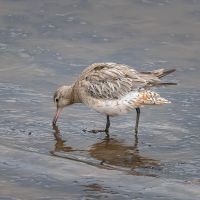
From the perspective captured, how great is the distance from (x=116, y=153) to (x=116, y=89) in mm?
1275

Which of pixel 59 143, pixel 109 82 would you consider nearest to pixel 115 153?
pixel 59 143

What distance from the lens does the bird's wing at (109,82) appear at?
11.8m

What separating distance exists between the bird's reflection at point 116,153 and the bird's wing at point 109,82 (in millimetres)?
744

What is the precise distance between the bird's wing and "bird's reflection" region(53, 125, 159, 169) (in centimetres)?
74

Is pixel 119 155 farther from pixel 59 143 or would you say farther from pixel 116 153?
pixel 59 143

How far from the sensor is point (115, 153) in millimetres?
10953

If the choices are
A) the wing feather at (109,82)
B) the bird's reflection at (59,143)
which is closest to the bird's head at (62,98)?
the wing feather at (109,82)

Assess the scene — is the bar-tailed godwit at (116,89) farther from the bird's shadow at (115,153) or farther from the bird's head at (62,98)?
the bird's shadow at (115,153)

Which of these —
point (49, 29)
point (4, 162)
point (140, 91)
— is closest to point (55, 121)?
point (140, 91)

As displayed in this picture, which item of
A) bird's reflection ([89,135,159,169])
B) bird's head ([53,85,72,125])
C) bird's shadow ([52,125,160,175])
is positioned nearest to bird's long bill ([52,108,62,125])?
bird's head ([53,85,72,125])

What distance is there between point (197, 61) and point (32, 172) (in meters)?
6.22

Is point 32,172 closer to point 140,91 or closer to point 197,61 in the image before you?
point 140,91

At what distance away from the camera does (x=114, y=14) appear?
17375 mm

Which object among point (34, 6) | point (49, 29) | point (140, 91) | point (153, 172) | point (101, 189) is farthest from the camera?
point (34, 6)
